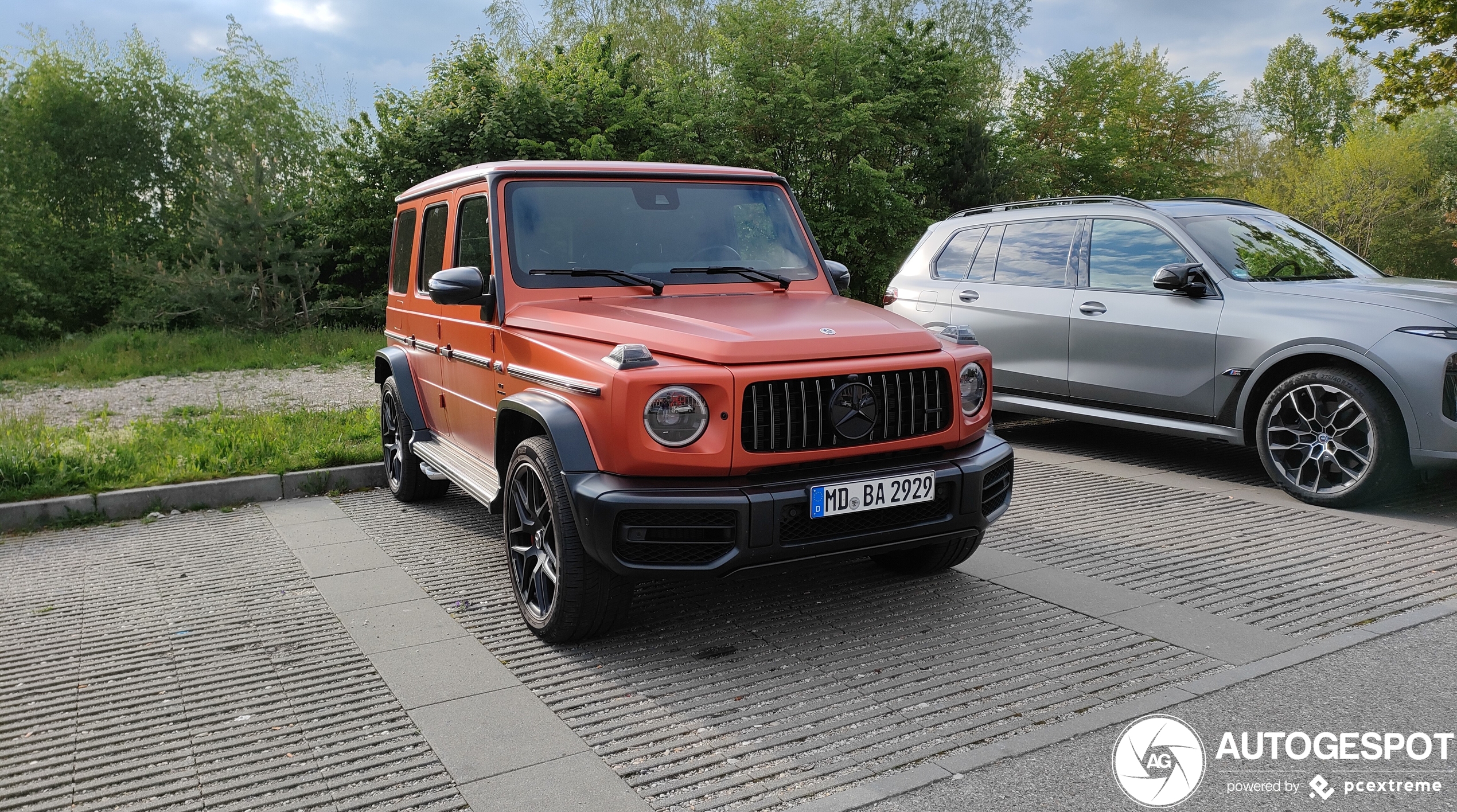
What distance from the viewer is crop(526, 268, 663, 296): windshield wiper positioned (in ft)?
16.1

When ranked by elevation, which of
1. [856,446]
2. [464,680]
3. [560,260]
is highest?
[560,260]

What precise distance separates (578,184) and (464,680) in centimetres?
254

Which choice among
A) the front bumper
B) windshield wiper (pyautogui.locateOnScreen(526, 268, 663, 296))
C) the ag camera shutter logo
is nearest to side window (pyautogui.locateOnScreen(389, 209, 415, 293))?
windshield wiper (pyautogui.locateOnScreen(526, 268, 663, 296))

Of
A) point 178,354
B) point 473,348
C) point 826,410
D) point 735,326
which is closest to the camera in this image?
point 826,410

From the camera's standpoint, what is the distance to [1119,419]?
7488 millimetres

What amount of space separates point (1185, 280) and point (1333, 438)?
56.0 inches

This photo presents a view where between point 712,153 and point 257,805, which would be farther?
point 712,153

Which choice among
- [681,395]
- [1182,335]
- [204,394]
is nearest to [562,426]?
[681,395]

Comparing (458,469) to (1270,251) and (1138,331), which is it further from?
(1270,251)

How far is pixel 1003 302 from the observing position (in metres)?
8.32

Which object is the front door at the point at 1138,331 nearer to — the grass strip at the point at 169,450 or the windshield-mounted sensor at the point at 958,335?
the windshield-mounted sensor at the point at 958,335

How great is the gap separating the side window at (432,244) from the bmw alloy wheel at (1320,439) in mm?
5361

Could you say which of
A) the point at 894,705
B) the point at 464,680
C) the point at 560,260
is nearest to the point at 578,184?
the point at 560,260

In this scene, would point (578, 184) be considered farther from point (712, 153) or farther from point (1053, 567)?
point (712, 153)
